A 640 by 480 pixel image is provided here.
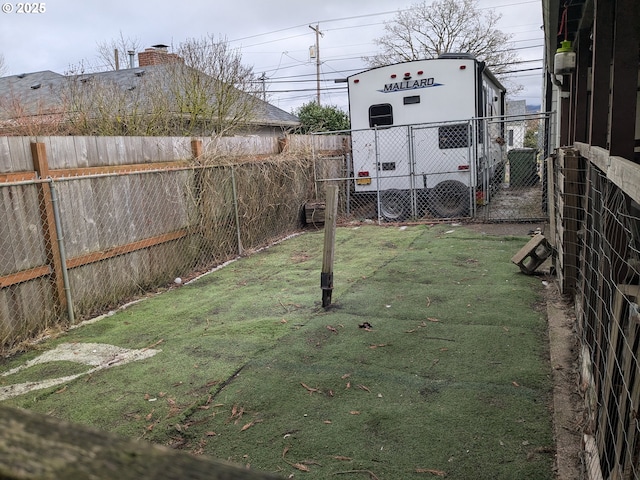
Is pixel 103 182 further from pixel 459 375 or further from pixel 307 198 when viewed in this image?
pixel 307 198

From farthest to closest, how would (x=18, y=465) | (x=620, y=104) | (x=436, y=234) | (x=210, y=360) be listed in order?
(x=436, y=234) → (x=210, y=360) → (x=620, y=104) → (x=18, y=465)

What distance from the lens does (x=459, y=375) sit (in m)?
3.89

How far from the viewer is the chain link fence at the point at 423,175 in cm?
1134

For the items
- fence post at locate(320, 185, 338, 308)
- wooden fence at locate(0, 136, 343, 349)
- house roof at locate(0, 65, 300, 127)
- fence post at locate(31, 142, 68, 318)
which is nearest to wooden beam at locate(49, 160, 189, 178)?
wooden fence at locate(0, 136, 343, 349)

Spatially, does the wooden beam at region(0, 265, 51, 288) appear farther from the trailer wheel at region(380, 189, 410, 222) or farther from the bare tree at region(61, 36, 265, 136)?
the trailer wheel at region(380, 189, 410, 222)

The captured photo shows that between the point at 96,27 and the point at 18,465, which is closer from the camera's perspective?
the point at 18,465

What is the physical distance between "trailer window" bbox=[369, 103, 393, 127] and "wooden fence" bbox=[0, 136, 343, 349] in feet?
10.8

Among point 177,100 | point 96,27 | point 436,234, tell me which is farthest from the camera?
point 96,27

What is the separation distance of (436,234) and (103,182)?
6.32 metres

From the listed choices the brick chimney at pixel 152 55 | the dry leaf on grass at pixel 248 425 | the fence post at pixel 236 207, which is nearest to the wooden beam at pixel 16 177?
the dry leaf on grass at pixel 248 425

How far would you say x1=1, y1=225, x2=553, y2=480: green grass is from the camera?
3.00m

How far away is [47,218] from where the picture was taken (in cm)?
552

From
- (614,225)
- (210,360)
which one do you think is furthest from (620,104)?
(210,360)

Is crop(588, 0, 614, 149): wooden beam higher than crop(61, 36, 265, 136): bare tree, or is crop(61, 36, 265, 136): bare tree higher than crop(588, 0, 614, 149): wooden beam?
crop(61, 36, 265, 136): bare tree
